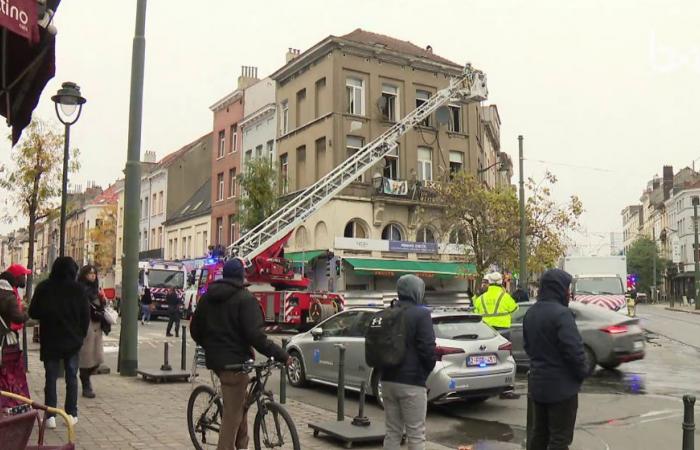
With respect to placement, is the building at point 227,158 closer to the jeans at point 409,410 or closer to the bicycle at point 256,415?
the bicycle at point 256,415

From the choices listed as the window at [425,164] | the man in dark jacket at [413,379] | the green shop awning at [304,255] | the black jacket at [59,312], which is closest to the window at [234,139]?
the green shop awning at [304,255]

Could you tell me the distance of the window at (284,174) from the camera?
34.9 metres

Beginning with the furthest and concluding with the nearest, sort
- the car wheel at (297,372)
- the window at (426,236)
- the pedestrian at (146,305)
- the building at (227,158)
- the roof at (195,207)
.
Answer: the roof at (195,207), the building at (227,158), the window at (426,236), the pedestrian at (146,305), the car wheel at (297,372)

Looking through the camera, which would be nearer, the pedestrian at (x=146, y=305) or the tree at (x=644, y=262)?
the pedestrian at (x=146, y=305)

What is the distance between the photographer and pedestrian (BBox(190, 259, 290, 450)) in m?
5.63

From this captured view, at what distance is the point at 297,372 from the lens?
12.0 meters

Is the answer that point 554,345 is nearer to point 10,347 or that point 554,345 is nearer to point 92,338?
point 10,347

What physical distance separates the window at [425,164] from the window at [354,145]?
3.58 metres

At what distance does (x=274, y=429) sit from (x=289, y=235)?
23235 mm

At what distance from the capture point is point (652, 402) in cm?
1041

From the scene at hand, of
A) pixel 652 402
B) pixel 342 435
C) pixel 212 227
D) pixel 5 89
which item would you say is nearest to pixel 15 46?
pixel 5 89

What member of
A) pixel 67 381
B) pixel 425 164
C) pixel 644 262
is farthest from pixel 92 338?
pixel 644 262

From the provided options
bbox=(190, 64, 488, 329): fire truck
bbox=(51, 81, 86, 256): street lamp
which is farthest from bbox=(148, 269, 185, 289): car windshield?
bbox=(51, 81, 86, 256): street lamp

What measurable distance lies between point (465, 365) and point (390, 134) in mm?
25420
